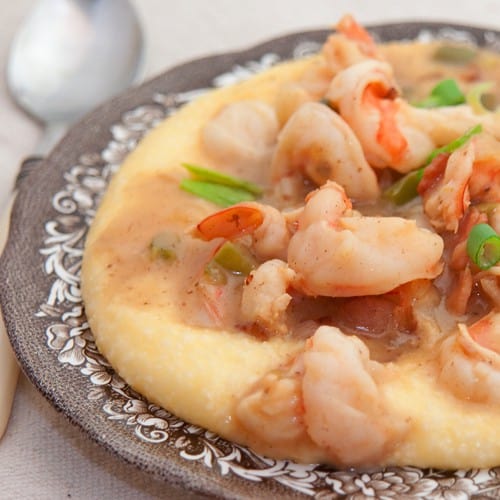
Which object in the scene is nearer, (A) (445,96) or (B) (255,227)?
(B) (255,227)

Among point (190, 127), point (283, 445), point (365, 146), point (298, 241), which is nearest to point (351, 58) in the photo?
point (365, 146)

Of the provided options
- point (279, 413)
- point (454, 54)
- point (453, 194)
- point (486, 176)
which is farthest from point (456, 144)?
point (279, 413)

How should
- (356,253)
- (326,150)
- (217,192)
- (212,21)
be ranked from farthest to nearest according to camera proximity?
(212,21)
(217,192)
(326,150)
(356,253)

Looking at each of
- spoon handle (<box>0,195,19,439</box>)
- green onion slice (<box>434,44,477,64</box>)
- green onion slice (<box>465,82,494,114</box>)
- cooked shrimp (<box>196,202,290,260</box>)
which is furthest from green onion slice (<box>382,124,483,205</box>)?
spoon handle (<box>0,195,19,439</box>)

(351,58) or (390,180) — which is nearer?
(390,180)

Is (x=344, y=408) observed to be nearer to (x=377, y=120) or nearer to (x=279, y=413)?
(x=279, y=413)

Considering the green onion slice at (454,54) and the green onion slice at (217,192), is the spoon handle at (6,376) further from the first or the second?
the green onion slice at (454,54)

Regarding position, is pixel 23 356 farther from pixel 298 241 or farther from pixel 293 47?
pixel 293 47
